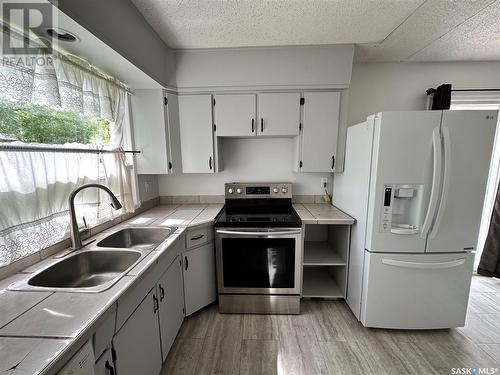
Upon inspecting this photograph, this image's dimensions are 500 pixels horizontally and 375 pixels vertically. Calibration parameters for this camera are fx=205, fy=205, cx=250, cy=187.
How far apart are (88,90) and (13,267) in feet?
3.78

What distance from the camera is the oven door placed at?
179cm

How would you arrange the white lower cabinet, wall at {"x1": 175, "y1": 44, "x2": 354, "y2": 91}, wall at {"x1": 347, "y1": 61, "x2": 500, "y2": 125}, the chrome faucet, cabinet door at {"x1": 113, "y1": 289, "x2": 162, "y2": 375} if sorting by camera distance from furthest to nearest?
wall at {"x1": 347, "y1": 61, "x2": 500, "y2": 125}
wall at {"x1": 175, "y1": 44, "x2": 354, "y2": 91}
the chrome faucet
cabinet door at {"x1": 113, "y1": 289, "x2": 162, "y2": 375}
the white lower cabinet

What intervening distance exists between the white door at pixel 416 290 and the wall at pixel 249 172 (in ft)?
3.51

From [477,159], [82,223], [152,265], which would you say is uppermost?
[477,159]

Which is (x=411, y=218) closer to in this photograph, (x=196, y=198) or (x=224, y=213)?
(x=224, y=213)

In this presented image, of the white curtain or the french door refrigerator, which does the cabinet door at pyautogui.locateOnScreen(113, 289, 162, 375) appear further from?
the french door refrigerator

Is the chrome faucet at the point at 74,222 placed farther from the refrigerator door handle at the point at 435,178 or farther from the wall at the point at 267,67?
the refrigerator door handle at the point at 435,178

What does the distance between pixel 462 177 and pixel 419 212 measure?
0.39m

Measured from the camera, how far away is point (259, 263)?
6.04 ft

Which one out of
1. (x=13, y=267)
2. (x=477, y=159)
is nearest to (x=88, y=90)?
(x=13, y=267)

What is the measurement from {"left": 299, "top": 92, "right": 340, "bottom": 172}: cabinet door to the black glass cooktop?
0.49m

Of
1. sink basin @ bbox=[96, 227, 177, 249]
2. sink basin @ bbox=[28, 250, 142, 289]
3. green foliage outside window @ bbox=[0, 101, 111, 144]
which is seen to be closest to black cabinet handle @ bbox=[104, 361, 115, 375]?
sink basin @ bbox=[28, 250, 142, 289]

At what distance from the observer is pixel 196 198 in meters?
2.51

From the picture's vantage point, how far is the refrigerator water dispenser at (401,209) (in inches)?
60.0
